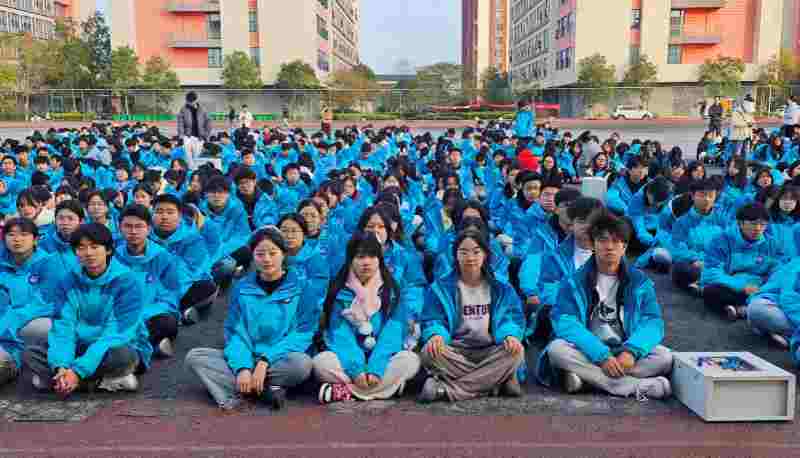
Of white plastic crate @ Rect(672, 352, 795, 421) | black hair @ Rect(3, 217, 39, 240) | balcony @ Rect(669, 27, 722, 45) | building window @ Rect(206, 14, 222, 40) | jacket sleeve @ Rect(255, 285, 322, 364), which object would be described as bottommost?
white plastic crate @ Rect(672, 352, 795, 421)

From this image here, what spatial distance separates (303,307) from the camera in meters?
4.32

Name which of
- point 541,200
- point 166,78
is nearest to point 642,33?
point 166,78

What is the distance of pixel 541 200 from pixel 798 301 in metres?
2.28

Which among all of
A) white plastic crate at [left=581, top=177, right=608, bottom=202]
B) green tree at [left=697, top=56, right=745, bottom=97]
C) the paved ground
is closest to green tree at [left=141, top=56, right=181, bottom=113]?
green tree at [left=697, top=56, right=745, bottom=97]

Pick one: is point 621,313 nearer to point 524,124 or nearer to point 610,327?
point 610,327

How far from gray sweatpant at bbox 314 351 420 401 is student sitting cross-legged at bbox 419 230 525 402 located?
5.3 inches

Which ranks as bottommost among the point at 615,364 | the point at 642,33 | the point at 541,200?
the point at 615,364

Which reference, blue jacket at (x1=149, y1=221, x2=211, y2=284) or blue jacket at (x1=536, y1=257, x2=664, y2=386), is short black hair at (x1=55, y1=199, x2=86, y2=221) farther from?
blue jacket at (x1=536, y1=257, x2=664, y2=386)

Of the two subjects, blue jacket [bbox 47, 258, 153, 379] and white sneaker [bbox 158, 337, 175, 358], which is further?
white sneaker [bbox 158, 337, 175, 358]

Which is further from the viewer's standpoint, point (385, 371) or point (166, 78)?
point (166, 78)

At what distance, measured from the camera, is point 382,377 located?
4.16 metres

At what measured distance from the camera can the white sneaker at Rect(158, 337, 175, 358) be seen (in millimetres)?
4961

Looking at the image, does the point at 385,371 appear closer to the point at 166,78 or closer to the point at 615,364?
the point at 615,364

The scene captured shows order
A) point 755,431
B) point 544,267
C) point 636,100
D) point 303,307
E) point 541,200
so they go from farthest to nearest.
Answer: point 636,100 < point 541,200 < point 544,267 < point 303,307 < point 755,431
